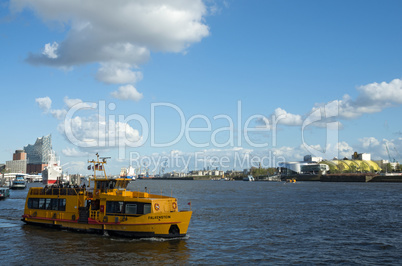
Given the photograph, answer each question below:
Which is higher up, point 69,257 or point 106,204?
point 106,204

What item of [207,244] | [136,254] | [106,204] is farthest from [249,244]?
[106,204]

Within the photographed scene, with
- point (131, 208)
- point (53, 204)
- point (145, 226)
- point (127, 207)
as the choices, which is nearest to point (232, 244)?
point (145, 226)

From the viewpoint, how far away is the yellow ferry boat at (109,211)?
34.5 m

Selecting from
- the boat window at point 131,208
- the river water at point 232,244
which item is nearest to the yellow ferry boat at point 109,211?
the boat window at point 131,208

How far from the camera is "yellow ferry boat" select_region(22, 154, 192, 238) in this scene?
3453 cm

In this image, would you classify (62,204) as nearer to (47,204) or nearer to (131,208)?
(47,204)

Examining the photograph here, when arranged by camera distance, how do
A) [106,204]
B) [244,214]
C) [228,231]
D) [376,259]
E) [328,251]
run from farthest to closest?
[244,214] < [228,231] < [106,204] < [328,251] < [376,259]

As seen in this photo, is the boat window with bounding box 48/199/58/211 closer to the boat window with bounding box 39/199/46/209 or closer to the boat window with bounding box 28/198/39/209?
the boat window with bounding box 39/199/46/209

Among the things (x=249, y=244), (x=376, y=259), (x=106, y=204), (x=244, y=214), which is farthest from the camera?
(x=244, y=214)

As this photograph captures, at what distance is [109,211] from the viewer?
3681cm

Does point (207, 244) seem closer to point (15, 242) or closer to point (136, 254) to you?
point (136, 254)

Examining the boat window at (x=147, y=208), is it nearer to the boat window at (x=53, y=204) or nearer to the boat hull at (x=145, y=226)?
the boat hull at (x=145, y=226)

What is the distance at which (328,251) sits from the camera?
31.6 metres

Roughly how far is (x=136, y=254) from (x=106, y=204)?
823cm
